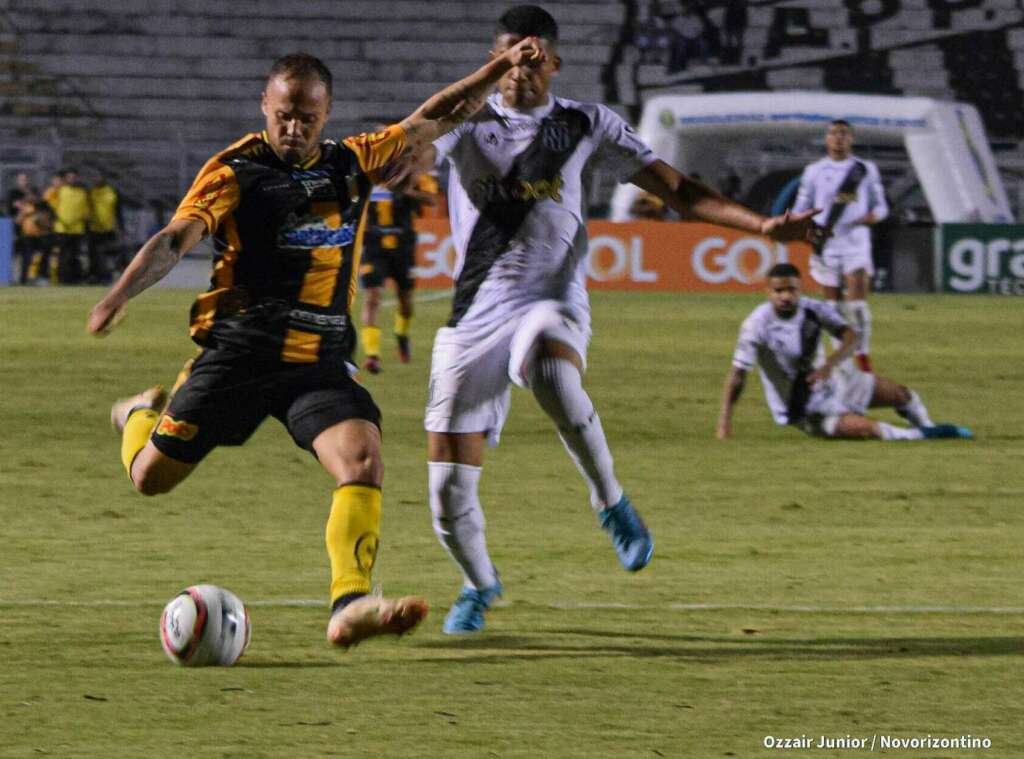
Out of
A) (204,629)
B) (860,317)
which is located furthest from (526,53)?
(860,317)

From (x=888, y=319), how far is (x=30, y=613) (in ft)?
60.2

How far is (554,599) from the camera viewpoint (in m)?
7.33

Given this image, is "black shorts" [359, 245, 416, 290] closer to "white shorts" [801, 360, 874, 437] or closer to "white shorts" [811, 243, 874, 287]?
"white shorts" [811, 243, 874, 287]

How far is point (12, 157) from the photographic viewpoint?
3503 cm

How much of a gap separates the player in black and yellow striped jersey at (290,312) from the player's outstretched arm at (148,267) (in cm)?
5

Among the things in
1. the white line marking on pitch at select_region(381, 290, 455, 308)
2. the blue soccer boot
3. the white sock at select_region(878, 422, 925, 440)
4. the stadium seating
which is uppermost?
the stadium seating

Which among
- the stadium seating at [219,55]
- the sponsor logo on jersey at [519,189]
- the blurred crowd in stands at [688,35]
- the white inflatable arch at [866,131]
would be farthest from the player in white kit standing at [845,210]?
the blurred crowd in stands at [688,35]

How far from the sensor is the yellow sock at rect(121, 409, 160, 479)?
21.9 feet

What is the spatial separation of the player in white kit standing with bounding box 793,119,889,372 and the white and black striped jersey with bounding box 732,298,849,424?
4.60 meters

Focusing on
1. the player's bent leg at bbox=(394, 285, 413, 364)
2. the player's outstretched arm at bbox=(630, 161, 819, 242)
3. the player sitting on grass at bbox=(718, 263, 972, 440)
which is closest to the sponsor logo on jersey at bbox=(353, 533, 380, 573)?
the player's outstretched arm at bbox=(630, 161, 819, 242)

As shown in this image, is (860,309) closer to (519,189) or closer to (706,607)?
(706,607)

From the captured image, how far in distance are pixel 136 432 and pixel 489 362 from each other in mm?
1227

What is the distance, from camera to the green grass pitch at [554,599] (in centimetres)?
535

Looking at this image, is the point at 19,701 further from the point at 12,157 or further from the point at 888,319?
the point at 12,157
